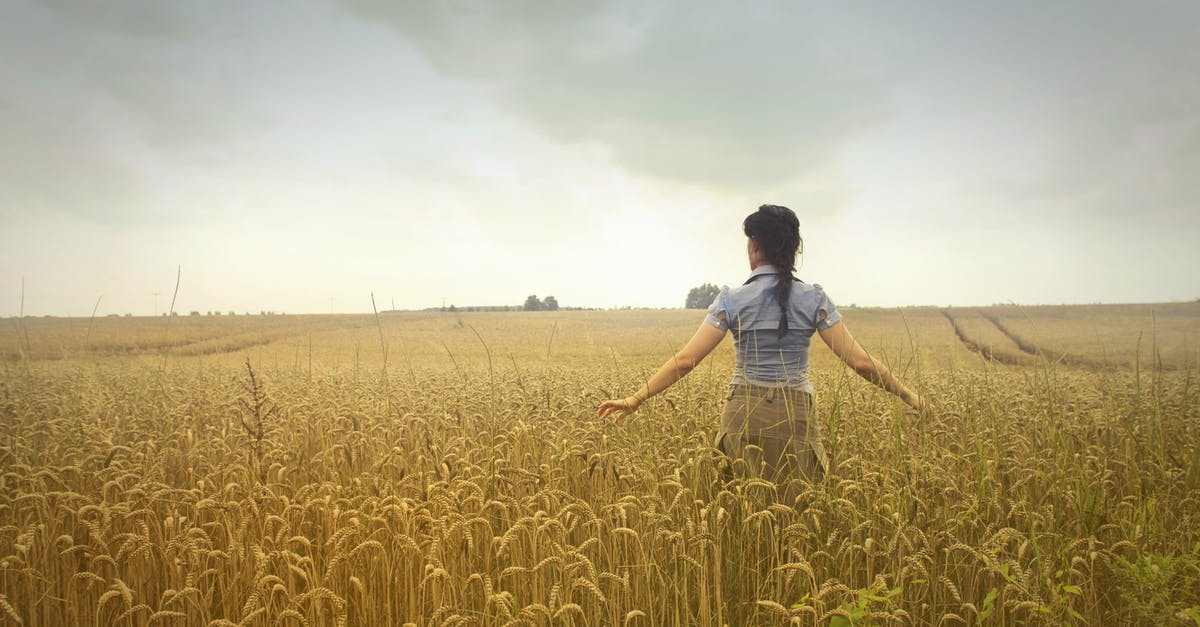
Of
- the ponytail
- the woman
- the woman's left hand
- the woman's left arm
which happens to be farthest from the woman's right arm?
the woman's left hand

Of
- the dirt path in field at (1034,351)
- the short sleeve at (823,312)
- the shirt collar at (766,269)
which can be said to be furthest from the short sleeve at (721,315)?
the dirt path in field at (1034,351)

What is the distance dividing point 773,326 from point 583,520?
1.66m

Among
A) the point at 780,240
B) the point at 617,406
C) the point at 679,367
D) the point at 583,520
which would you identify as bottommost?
the point at 583,520

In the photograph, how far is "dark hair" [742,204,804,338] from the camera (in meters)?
3.37

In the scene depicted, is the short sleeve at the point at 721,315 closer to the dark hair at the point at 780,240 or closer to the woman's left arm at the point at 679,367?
the woman's left arm at the point at 679,367

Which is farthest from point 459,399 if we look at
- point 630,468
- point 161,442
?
point 630,468

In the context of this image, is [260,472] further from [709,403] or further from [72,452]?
[709,403]

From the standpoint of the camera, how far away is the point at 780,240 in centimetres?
342

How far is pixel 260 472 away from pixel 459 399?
115 inches

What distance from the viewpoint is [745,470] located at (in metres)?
3.34

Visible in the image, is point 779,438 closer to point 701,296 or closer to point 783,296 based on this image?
point 783,296

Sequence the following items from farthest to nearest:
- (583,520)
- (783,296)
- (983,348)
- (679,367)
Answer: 1. (983,348)
2. (583,520)
3. (679,367)
4. (783,296)

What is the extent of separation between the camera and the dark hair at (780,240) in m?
3.37

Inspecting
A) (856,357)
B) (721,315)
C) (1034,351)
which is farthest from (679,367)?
(1034,351)
